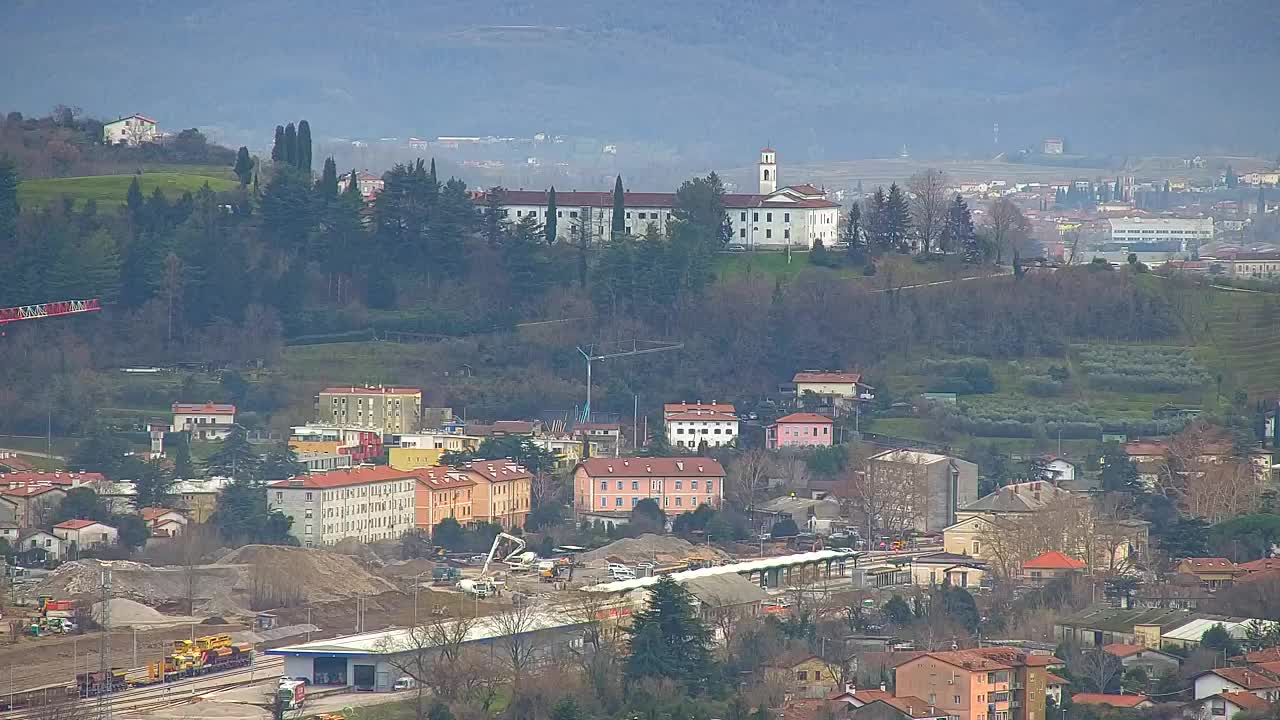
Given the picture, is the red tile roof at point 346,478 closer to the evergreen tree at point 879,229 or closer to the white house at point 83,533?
the white house at point 83,533

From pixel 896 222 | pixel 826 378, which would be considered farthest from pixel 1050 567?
pixel 896 222

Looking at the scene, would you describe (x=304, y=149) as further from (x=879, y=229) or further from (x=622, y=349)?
(x=879, y=229)

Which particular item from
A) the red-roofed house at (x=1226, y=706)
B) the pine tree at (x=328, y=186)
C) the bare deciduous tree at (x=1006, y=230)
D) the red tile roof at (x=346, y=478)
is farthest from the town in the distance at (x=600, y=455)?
the pine tree at (x=328, y=186)

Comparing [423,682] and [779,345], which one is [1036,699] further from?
[779,345]

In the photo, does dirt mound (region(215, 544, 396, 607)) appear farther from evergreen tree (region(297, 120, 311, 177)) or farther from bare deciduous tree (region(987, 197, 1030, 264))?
bare deciduous tree (region(987, 197, 1030, 264))

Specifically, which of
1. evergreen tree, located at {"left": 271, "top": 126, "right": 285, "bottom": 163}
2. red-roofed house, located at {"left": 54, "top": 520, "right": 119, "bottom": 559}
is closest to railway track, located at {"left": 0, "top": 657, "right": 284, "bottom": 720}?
red-roofed house, located at {"left": 54, "top": 520, "right": 119, "bottom": 559}

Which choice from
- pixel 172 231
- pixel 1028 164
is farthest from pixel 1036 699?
pixel 1028 164
